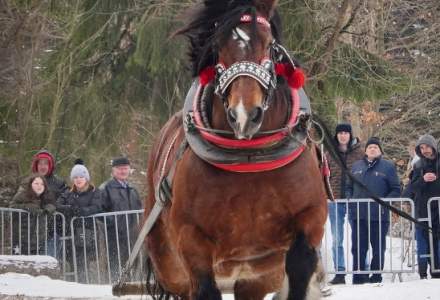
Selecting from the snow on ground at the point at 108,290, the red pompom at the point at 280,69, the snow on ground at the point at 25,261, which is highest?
the red pompom at the point at 280,69

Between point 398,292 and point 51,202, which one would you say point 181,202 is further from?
point 51,202

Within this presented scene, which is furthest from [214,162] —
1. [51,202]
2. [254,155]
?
[51,202]

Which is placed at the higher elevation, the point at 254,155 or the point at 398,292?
the point at 254,155

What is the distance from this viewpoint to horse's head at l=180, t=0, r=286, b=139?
5352 mm

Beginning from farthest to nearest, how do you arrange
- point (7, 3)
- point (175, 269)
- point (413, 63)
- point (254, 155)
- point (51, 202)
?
point (413, 63), point (7, 3), point (51, 202), point (175, 269), point (254, 155)

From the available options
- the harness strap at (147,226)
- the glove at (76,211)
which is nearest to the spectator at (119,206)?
the glove at (76,211)

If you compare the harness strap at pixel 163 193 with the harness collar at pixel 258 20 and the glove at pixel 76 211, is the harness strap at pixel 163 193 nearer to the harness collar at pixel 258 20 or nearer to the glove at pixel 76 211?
the harness collar at pixel 258 20

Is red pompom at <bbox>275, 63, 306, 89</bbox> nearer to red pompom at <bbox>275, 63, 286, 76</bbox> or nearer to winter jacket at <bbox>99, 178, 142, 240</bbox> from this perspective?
red pompom at <bbox>275, 63, 286, 76</bbox>

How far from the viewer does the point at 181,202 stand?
237 inches

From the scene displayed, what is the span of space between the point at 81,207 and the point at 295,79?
6.10 meters

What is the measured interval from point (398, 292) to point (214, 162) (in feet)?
12.4

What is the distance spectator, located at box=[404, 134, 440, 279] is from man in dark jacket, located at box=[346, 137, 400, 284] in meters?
0.34

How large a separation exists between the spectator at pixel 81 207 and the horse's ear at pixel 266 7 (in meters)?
6.18

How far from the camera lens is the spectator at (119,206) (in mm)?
11734
